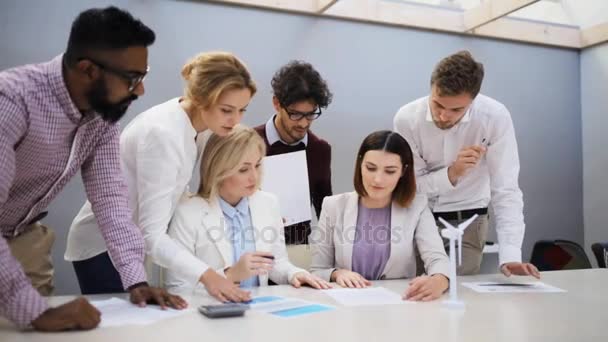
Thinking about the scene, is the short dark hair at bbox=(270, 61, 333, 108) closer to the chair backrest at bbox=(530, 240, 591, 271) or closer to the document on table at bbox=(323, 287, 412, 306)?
the document on table at bbox=(323, 287, 412, 306)

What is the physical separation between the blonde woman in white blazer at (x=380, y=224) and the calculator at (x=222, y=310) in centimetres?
72

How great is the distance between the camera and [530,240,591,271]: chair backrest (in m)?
3.26

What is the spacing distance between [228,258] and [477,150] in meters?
1.17

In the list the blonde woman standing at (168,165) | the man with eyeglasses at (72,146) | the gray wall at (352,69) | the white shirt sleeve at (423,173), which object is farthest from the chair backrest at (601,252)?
the man with eyeglasses at (72,146)

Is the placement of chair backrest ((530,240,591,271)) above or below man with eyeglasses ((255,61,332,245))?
below

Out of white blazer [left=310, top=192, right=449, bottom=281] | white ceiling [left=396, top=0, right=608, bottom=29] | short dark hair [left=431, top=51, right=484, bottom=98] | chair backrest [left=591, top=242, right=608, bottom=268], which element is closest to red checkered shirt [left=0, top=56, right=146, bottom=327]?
white blazer [left=310, top=192, right=449, bottom=281]

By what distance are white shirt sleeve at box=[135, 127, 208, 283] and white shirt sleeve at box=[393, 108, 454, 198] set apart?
1241 millimetres

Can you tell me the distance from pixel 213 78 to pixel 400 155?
2.90 feet

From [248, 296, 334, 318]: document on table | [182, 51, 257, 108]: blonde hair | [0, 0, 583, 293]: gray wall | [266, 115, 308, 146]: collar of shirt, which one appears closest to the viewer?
[248, 296, 334, 318]: document on table

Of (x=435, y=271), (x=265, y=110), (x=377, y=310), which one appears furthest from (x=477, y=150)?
(x=265, y=110)

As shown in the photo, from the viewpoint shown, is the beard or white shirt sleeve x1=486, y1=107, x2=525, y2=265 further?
white shirt sleeve x1=486, y1=107, x2=525, y2=265

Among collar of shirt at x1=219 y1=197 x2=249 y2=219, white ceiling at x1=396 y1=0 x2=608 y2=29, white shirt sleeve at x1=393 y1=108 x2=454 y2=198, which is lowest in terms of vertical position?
collar of shirt at x1=219 y1=197 x2=249 y2=219

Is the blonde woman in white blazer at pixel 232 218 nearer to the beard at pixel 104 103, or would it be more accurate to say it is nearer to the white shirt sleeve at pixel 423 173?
the beard at pixel 104 103

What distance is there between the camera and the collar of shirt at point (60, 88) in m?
1.34
